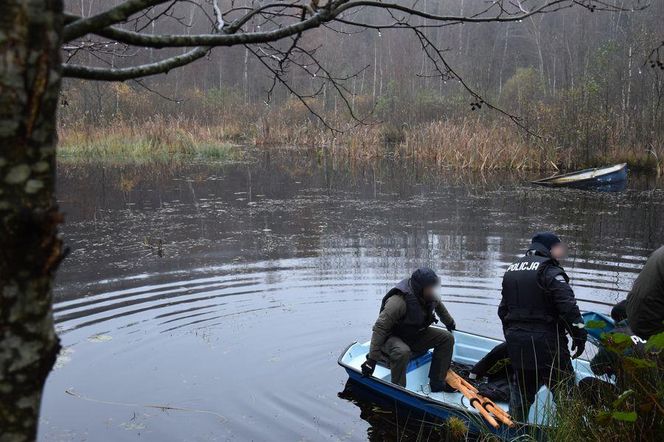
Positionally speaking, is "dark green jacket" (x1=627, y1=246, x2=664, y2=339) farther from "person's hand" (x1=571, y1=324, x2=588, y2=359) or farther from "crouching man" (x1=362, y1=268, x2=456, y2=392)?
"crouching man" (x1=362, y1=268, x2=456, y2=392)

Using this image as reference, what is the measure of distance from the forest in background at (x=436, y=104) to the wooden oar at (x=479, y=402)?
287cm

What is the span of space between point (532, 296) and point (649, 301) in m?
0.84

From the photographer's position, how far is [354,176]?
77.3 ft

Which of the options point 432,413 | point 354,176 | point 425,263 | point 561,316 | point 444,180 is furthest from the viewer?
point 354,176

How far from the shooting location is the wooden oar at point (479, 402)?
5430mm

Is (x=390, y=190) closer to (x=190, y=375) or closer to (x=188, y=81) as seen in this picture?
(x=190, y=375)

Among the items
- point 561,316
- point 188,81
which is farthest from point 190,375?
point 188,81

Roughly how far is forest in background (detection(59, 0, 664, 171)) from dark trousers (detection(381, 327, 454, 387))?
3.39m

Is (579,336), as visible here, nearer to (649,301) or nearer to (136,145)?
(649,301)

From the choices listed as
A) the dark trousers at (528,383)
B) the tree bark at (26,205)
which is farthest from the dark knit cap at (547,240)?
the tree bark at (26,205)

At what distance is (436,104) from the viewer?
3531cm

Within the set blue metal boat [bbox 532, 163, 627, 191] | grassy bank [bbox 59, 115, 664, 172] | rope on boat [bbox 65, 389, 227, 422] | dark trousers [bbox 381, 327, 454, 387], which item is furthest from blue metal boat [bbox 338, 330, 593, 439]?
grassy bank [bbox 59, 115, 664, 172]

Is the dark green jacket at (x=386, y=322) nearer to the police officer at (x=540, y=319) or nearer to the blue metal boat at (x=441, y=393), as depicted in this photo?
the blue metal boat at (x=441, y=393)

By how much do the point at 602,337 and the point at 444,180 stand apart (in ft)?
62.3
